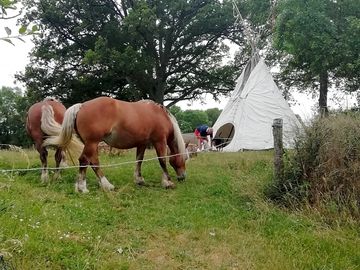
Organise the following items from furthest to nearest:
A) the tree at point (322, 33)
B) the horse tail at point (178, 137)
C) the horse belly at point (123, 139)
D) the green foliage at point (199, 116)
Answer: the green foliage at point (199, 116) < the tree at point (322, 33) < the horse tail at point (178, 137) < the horse belly at point (123, 139)

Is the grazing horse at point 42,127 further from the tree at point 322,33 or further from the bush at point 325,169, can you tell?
the tree at point 322,33

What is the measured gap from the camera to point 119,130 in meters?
6.41

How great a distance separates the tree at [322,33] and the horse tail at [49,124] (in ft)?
31.8

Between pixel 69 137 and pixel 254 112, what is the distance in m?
8.92

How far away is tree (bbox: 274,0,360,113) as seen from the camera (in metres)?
13.1

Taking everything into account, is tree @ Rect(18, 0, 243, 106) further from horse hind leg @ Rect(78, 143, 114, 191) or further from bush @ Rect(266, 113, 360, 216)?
bush @ Rect(266, 113, 360, 216)

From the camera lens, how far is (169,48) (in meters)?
23.8

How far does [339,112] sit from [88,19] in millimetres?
19041

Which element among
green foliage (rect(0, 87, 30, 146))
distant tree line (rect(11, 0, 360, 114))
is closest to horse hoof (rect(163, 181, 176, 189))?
distant tree line (rect(11, 0, 360, 114))

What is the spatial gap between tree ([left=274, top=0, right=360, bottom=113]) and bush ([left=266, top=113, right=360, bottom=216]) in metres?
8.49

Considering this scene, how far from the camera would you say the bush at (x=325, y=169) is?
188 inches

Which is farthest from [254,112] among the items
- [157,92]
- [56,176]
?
[157,92]

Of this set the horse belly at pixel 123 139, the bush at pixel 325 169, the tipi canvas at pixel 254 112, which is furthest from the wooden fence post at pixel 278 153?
the tipi canvas at pixel 254 112

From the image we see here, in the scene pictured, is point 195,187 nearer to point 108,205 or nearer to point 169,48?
point 108,205
